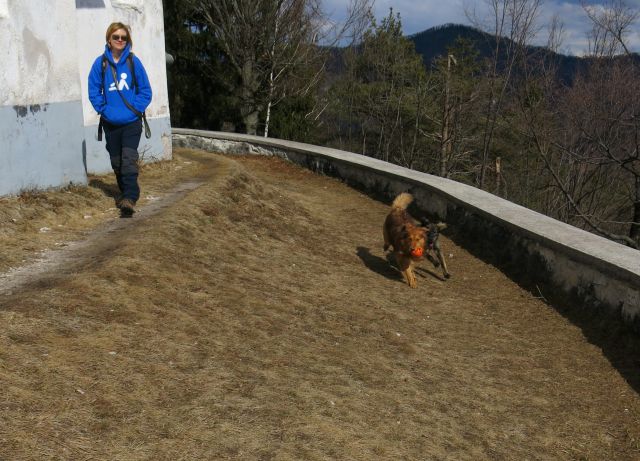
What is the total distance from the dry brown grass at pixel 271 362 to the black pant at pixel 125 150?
401 millimetres

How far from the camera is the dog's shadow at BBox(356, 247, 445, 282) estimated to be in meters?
7.91

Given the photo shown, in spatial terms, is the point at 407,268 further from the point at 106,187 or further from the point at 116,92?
the point at 106,187

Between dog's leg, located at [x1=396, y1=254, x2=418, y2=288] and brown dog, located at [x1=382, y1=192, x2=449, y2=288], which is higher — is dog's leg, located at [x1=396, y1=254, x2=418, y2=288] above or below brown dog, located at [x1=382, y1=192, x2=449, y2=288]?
below

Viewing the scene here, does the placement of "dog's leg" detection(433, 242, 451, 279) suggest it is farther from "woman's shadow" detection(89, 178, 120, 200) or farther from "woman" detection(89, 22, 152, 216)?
"woman's shadow" detection(89, 178, 120, 200)

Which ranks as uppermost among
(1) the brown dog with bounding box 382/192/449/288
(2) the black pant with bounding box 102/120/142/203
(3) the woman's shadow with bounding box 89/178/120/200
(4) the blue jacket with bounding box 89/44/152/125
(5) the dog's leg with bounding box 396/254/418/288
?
(4) the blue jacket with bounding box 89/44/152/125

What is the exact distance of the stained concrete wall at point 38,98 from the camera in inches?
257

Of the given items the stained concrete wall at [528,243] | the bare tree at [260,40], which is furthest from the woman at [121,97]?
the bare tree at [260,40]

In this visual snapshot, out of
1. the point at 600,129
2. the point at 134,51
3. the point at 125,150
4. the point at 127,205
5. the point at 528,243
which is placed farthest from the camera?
the point at 600,129

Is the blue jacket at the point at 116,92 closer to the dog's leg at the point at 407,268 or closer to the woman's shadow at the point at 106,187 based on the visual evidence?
the woman's shadow at the point at 106,187

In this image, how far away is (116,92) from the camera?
664 cm

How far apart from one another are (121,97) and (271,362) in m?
3.61

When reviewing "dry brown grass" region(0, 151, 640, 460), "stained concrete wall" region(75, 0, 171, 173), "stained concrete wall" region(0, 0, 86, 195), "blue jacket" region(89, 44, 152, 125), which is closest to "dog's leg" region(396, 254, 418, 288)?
"dry brown grass" region(0, 151, 640, 460)

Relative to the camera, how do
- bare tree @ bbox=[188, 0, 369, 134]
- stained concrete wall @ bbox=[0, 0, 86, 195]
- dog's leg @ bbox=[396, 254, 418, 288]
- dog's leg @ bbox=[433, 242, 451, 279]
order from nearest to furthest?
1. stained concrete wall @ bbox=[0, 0, 86, 195]
2. dog's leg @ bbox=[396, 254, 418, 288]
3. dog's leg @ bbox=[433, 242, 451, 279]
4. bare tree @ bbox=[188, 0, 369, 134]

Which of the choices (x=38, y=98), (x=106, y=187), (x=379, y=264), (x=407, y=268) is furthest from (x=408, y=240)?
(x=38, y=98)
